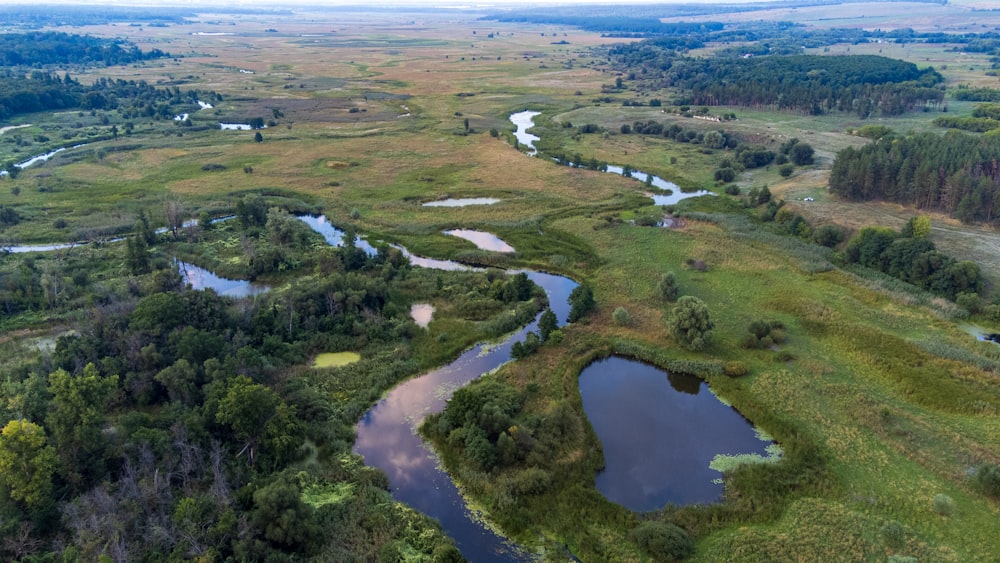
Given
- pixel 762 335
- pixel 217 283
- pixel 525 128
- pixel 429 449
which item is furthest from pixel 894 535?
pixel 525 128

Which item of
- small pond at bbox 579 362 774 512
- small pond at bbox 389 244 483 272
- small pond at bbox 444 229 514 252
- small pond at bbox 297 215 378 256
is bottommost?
small pond at bbox 579 362 774 512

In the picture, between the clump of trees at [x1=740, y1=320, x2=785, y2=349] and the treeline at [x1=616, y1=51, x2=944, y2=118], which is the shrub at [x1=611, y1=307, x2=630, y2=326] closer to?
the clump of trees at [x1=740, y1=320, x2=785, y2=349]

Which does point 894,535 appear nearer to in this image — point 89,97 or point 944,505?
point 944,505

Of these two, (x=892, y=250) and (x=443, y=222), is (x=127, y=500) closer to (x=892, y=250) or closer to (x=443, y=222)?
(x=443, y=222)

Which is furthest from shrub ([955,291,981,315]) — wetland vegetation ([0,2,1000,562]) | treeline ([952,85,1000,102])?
treeline ([952,85,1000,102])

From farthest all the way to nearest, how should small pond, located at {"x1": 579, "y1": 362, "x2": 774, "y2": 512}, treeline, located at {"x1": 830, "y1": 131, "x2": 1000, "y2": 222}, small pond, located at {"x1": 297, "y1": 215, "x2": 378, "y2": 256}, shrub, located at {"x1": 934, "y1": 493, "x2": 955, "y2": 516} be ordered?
small pond, located at {"x1": 297, "y1": 215, "x2": 378, "y2": 256}, treeline, located at {"x1": 830, "y1": 131, "x2": 1000, "y2": 222}, small pond, located at {"x1": 579, "y1": 362, "x2": 774, "y2": 512}, shrub, located at {"x1": 934, "y1": 493, "x2": 955, "y2": 516}

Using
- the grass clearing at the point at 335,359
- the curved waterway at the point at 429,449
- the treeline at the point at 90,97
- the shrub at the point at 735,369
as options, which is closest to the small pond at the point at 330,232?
the grass clearing at the point at 335,359
